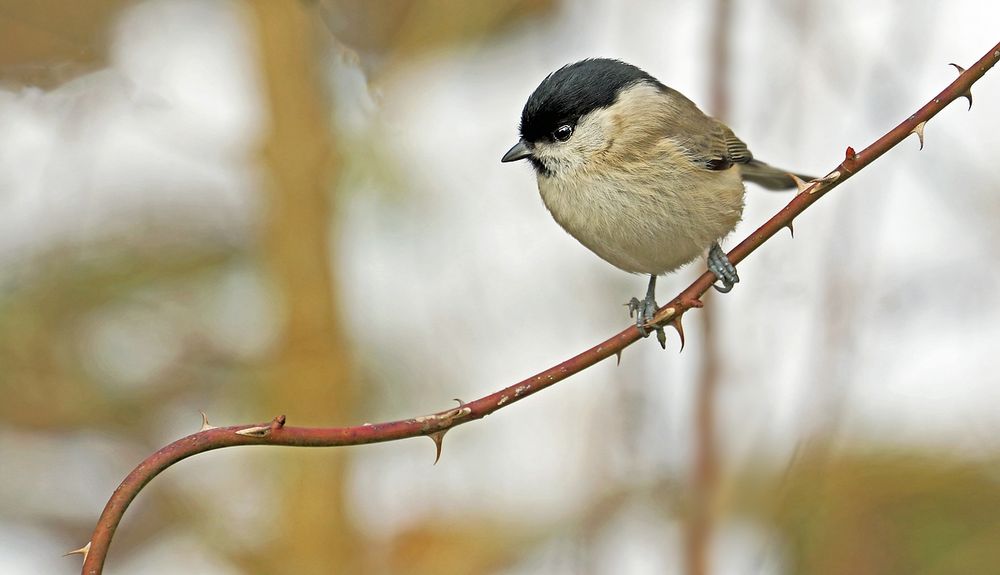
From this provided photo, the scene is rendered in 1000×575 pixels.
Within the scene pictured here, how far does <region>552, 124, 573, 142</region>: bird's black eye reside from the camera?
326 centimetres

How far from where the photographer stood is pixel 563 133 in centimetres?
327

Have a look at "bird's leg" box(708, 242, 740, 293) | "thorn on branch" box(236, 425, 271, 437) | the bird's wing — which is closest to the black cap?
the bird's wing

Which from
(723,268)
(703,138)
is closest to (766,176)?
(703,138)

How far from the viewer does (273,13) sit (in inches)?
221

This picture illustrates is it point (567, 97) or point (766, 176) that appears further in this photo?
point (766, 176)

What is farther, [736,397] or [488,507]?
[488,507]

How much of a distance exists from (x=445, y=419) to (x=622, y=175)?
1.52 m

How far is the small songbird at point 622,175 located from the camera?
3.17 m

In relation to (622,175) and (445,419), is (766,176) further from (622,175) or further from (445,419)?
(445,419)

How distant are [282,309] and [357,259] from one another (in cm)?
52

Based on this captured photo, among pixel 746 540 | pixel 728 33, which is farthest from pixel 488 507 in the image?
pixel 728 33

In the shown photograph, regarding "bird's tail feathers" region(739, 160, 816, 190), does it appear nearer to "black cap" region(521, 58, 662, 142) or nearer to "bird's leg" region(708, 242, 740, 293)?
"bird's leg" region(708, 242, 740, 293)

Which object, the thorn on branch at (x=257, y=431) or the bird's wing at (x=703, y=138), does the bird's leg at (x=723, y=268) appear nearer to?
the bird's wing at (x=703, y=138)

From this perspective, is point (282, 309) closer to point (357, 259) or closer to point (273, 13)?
point (357, 259)
